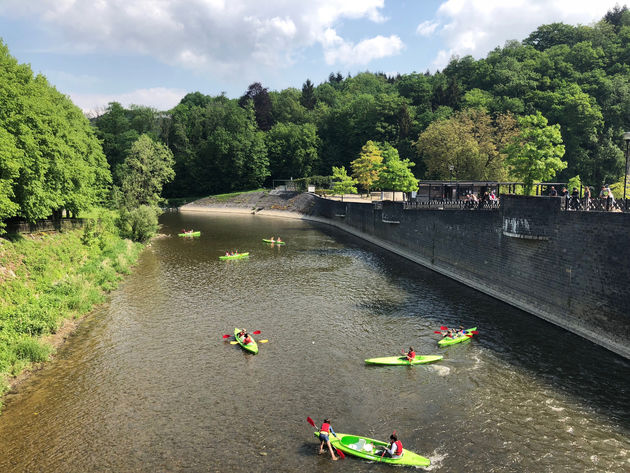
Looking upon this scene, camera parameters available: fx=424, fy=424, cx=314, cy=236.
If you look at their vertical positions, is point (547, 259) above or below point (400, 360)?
above

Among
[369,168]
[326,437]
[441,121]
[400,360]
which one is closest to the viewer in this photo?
[326,437]

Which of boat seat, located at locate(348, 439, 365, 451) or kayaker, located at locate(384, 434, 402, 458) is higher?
kayaker, located at locate(384, 434, 402, 458)

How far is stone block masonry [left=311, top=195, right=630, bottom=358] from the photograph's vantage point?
2178cm

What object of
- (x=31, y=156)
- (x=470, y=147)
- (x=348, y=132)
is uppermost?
(x=348, y=132)

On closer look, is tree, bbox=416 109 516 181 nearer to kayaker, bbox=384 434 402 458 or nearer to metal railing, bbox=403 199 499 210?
metal railing, bbox=403 199 499 210

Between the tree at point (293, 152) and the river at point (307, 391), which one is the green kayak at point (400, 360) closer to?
the river at point (307, 391)

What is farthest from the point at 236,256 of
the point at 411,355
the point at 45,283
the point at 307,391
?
the point at 307,391

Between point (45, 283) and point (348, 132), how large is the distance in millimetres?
98650

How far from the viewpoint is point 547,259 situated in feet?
86.9

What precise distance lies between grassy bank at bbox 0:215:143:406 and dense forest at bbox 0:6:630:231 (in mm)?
2995

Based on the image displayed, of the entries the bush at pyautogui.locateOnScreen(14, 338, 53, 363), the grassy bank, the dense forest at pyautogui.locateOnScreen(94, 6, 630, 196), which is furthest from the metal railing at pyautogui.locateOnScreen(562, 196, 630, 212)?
the dense forest at pyautogui.locateOnScreen(94, 6, 630, 196)

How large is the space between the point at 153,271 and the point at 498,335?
31.6 meters

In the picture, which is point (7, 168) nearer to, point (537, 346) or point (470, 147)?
point (537, 346)

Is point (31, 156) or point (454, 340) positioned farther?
point (31, 156)
